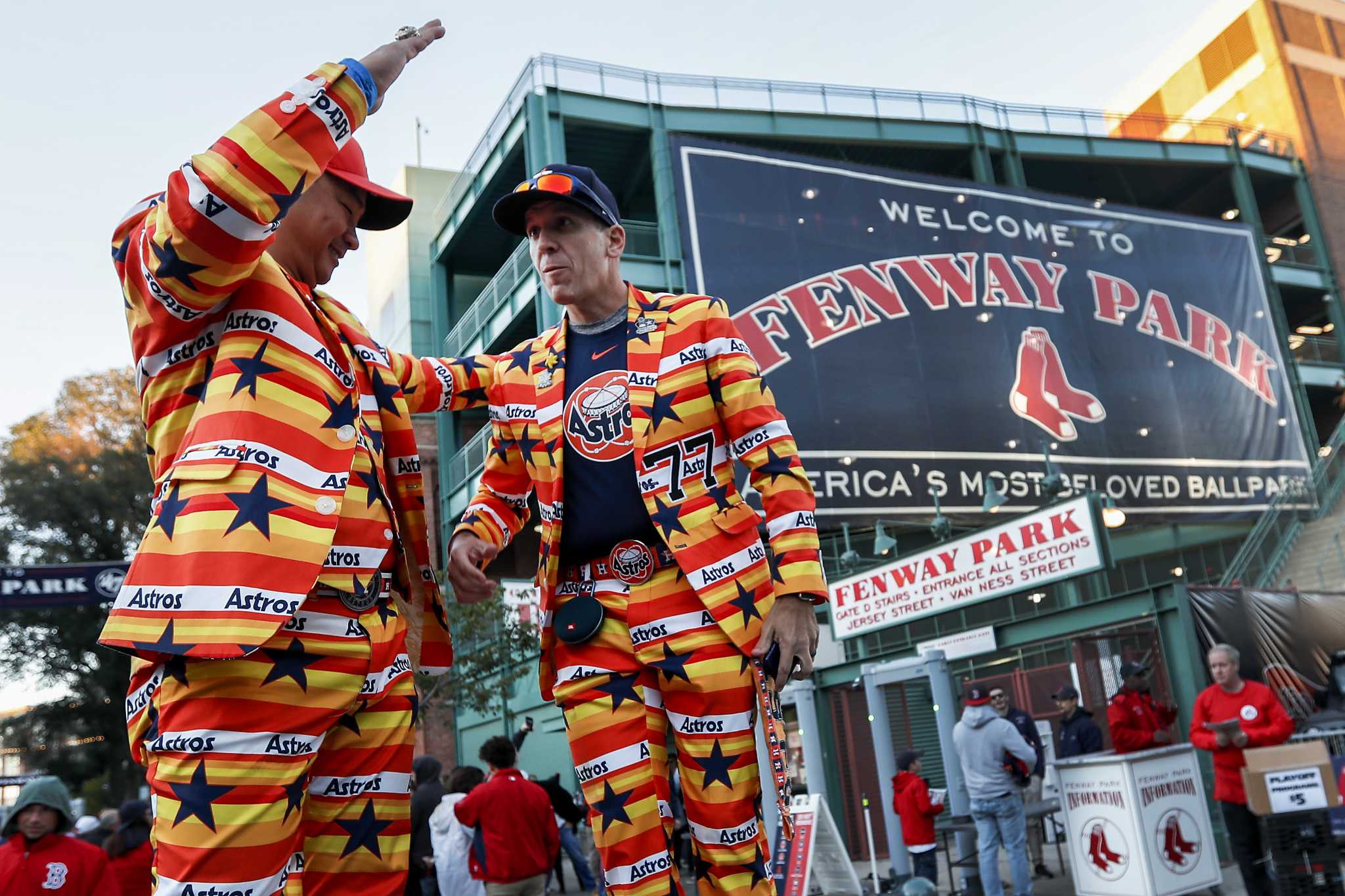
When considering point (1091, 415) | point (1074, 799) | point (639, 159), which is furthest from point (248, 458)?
point (1091, 415)

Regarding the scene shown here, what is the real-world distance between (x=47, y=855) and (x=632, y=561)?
478cm

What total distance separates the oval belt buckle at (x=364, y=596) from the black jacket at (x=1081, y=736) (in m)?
9.19

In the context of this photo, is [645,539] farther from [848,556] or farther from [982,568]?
[848,556]

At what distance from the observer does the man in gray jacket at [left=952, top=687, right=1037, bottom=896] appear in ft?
28.5

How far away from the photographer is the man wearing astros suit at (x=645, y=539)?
2.52 m

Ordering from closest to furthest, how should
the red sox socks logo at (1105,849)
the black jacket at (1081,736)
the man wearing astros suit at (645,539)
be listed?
the man wearing astros suit at (645,539) → the red sox socks logo at (1105,849) → the black jacket at (1081,736)

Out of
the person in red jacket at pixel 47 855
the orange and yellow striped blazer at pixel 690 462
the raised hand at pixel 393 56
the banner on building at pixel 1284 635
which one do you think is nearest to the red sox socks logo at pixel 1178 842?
the banner on building at pixel 1284 635

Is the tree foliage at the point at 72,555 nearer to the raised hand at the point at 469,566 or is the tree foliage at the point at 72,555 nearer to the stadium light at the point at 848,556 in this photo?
the stadium light at the point at 848,556

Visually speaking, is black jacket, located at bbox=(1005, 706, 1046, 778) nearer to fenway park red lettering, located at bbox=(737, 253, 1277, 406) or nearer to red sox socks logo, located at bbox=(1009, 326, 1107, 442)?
Result: fenway park red lettering, located at bbox=(737, 253, 1277, 406)

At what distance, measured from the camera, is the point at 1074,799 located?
8.61 meters

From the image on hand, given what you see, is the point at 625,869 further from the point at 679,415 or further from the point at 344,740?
the point at 679,415

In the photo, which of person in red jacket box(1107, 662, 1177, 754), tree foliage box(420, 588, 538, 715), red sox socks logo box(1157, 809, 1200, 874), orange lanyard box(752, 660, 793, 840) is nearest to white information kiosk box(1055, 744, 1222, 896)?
red sox socks logo box(1157, 809, 1200, 874)

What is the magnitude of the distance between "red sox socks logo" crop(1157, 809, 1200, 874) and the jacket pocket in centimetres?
690

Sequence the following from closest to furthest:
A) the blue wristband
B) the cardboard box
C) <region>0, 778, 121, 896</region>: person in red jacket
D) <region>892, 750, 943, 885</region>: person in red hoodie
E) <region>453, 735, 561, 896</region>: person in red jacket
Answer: the blue wristband → <region>0, 778, 121, 896</region>: person in red jacket → the cardboard box → <region>453, 735, 561, 896</region>: person in red jacket → <region>892, 750, 943, 885</region>: person in red hoodie
